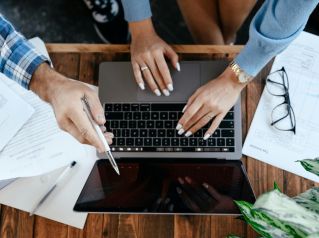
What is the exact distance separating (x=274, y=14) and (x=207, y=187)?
317 mm

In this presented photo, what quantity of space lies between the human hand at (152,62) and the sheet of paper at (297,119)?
0.63ft

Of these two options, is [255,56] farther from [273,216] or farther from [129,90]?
[273,216]

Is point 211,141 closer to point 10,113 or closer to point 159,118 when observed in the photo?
point 159,118

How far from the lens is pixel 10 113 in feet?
2.70

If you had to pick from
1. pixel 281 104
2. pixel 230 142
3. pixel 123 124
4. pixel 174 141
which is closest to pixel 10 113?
pixel 123 124

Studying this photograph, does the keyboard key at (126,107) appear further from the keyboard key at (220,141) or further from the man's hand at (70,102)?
the keyboard key at (220,141)

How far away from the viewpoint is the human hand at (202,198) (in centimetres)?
70

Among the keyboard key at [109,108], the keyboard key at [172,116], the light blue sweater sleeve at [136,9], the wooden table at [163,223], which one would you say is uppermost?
the light blue sweater sleeve at [136,9]

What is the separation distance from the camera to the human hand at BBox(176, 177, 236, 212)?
27.5 inches

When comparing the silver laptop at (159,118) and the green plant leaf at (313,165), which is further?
the silver laptop at (159,118)

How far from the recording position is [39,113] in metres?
0.82

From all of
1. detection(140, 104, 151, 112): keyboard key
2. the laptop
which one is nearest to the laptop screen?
the laptop

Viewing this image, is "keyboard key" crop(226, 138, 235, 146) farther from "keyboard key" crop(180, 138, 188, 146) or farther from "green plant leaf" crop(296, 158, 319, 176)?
"green plant leaf" crop(296, 158, 319, 176)

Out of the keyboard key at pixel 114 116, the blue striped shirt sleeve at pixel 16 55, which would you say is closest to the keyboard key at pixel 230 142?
the keyboard key at pixel 114 116
